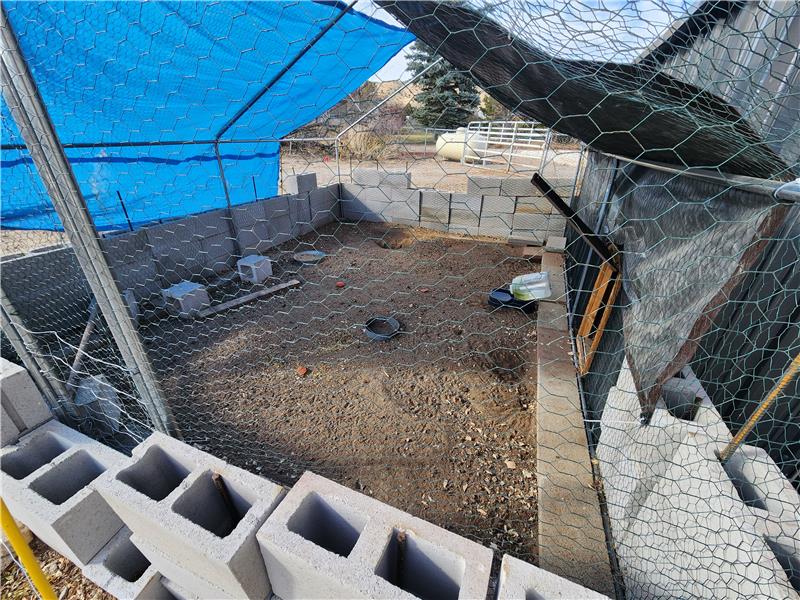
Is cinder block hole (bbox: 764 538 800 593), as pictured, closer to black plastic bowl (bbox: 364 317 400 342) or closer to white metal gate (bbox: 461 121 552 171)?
white metal gate (bbox: 461 121 552 171)

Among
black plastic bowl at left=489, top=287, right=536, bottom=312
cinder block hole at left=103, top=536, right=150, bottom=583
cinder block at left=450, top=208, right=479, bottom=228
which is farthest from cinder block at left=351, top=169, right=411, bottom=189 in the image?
cinder block hole at left=103, top=536, right=150, bottom=583

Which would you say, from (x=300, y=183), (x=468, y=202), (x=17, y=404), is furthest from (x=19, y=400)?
(x=468, y=202)

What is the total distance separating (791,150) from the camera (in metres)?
1.43

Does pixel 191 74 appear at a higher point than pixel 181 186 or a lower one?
higher

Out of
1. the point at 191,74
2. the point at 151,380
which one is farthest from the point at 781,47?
the point at 191,74

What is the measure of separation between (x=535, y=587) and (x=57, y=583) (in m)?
1.83

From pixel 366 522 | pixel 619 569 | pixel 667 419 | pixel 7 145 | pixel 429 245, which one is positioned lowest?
pixel 429 245

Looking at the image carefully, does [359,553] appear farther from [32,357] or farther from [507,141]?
[507,141]

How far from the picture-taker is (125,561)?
1.36 metres

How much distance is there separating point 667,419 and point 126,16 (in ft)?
9.61

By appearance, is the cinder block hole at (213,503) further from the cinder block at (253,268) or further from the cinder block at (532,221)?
the cinder block at (532,221)

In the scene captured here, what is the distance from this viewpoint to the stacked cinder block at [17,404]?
129cm

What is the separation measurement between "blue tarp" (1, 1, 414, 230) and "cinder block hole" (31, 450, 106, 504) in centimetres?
142

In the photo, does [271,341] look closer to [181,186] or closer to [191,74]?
[191,74]
